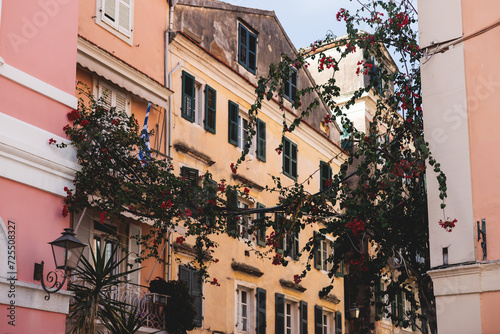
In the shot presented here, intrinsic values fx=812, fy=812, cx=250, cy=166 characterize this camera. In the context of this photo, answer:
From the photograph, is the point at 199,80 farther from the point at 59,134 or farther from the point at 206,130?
the point at 59,134

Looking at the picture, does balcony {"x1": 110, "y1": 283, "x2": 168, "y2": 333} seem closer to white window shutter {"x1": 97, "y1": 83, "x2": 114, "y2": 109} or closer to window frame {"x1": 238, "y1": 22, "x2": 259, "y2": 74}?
white window shutter {"x1": 97, "y1": 83, "x2": 114, "y2": 109}

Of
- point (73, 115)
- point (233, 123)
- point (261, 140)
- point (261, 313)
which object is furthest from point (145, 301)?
point (261, 140)

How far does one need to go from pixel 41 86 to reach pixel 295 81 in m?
15.8

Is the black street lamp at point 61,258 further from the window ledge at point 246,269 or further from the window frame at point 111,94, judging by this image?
the window ledge at point 246,269

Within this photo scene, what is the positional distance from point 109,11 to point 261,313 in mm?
9325

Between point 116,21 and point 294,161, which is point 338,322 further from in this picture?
point 116,21

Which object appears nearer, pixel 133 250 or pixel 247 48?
pixel 133 250

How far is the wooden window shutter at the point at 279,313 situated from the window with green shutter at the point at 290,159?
395 cm

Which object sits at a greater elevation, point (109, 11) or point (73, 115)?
point (109, 11)

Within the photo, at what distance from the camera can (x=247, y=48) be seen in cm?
2397

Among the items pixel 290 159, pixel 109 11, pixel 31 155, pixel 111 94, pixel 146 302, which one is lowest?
pixel 146 302

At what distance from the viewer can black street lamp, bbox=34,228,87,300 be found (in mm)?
11148

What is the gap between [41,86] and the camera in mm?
12070

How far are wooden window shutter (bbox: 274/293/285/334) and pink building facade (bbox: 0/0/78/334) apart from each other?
1180cm
